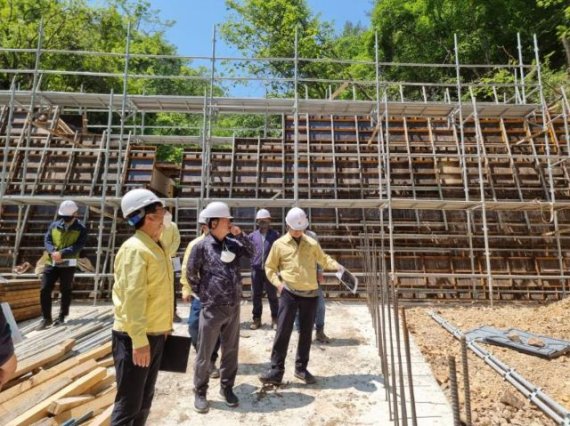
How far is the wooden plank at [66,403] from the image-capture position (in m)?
3.26

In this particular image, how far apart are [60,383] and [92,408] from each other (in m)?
0.57

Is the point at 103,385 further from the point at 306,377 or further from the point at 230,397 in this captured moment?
the point at 306,377

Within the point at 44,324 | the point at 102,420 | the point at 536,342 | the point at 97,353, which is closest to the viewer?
the point at 102,420

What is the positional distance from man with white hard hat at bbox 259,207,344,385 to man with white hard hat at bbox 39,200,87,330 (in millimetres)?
3546

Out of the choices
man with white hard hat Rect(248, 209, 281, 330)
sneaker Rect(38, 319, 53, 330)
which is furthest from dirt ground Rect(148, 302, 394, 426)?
sneaker Rect(38, 319, 53, 330)

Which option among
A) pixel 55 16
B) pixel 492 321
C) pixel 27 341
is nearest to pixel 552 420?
pixel 492 321

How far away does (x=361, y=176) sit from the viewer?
33.7 ft

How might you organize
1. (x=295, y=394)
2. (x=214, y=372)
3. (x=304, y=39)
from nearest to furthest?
1. (x=295, y=394)
2. (x=214, y=372)
3. (x=304, y=39)

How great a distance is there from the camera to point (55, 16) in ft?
71.5

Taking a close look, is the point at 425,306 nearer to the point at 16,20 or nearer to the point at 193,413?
the point at 193,413

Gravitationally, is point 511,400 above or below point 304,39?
below

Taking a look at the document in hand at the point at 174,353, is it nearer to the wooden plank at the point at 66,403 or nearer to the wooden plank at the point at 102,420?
the wooden plank at the point at 102,420

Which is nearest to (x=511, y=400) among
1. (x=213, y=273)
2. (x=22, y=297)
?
(x=213, y=273)

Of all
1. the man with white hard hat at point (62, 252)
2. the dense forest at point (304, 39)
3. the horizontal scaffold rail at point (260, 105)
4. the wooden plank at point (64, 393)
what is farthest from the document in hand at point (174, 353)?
the dense forest at point (304, 39)
